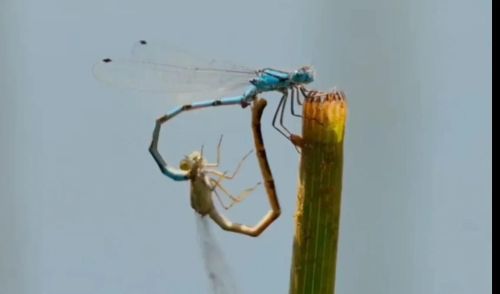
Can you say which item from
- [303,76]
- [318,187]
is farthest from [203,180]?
[318,187]

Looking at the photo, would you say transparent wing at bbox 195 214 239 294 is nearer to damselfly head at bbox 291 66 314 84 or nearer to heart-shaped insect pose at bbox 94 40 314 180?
heart-shaped insect pose at bbox 94 40 314 180

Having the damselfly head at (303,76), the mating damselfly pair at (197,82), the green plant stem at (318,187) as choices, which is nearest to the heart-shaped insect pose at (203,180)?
the mating damselfly pair at (197,82)

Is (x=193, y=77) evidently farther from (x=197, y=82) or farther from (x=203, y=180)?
(x=203, y=180)

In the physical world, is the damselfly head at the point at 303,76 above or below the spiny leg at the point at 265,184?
above

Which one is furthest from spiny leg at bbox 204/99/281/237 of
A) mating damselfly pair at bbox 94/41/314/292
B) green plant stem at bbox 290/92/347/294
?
green plant stem at bbox 290/92/347/294

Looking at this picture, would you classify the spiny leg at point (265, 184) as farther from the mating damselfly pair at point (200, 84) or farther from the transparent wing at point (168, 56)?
the transparent wing at point (168, 56)

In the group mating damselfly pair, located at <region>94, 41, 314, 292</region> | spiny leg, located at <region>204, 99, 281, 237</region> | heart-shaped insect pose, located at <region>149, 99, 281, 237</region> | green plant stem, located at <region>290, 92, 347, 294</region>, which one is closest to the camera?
green plant stem, located at <region>290, 92, 347, 294</region>

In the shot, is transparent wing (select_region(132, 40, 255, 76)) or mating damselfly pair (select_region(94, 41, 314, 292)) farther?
transparent wing (select_region(132, 40, 255, 76))
